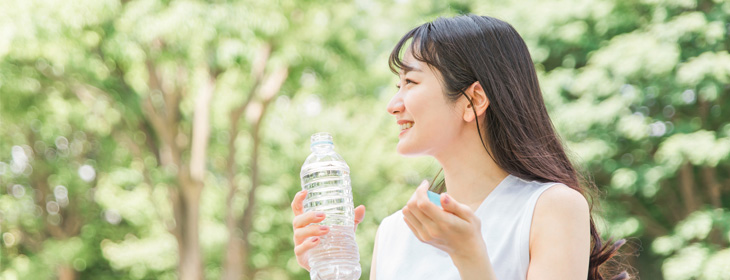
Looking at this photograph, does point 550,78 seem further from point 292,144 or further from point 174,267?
point 174,267

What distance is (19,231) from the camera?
16.1 meters

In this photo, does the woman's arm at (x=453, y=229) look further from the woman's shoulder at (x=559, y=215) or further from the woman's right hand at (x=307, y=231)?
the woman's right hand at (x=307, y=231)

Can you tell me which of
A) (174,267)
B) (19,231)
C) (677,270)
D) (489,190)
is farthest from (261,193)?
(489,190)

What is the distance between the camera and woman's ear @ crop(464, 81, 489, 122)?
6.58 ft

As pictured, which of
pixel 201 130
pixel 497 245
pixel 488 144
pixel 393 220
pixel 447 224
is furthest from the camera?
pixel 201 130

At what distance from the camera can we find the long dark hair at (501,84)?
200 centimetres

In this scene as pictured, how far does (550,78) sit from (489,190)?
9389 millimetres

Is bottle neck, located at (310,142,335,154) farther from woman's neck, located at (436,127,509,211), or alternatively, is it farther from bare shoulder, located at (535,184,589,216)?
bare shoulder, located at (535,184,589,216)

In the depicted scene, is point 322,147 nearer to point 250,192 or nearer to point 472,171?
point 472,171

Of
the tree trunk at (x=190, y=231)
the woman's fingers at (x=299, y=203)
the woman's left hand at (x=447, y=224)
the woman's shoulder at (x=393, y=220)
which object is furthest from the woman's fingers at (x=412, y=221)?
the tree trunk at (x=190, y=231)

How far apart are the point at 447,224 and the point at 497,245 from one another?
1.32 ft

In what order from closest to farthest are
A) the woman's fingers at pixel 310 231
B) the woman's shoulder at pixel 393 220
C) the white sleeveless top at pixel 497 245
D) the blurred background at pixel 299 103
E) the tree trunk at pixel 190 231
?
1. the white sleeveless top at pixel 497 245
2. the woman's fingers at pixel 310 231
3. the woman's shoulder at pixel 393 220
4. the blurred background at pixel 299 103
5. the tree trunk at pixel 190 231

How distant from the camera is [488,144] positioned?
6.77ft

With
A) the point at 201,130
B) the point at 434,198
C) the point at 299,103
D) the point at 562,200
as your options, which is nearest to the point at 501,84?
the point at 562,200
